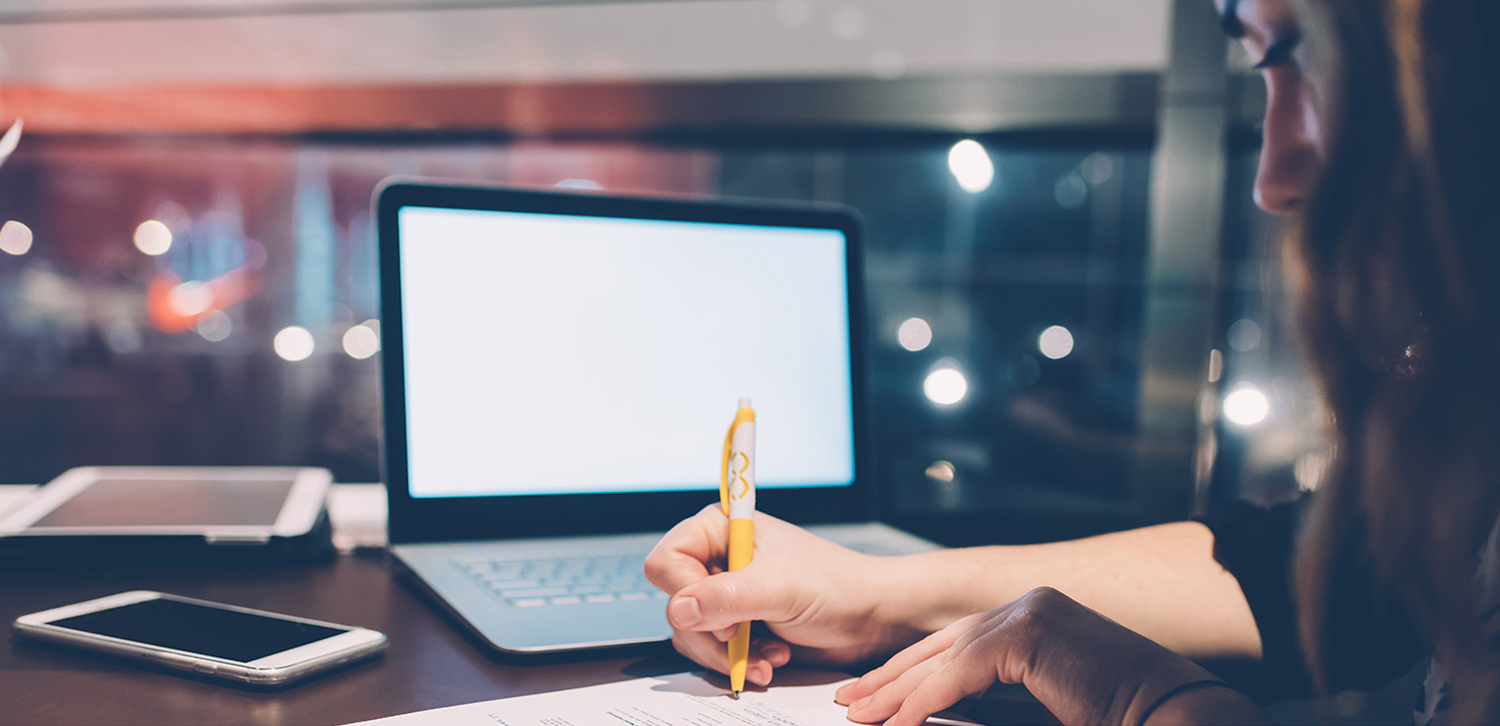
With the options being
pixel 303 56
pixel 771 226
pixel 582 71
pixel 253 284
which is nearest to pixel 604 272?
pixel 771 226

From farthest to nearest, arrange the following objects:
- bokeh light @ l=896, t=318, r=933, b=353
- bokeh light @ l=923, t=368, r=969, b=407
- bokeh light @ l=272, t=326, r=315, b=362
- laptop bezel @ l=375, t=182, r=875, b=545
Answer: bokeh light @ l=272, t=326, r=315, b=362 < bokeh light @ l=896, t=318, r=933, b=353 < bokeh light @ l=923, t=368, r=969, b=407 < laptop bezel @ l=375, t=182, r=875, b=545

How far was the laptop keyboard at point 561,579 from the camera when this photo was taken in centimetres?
60

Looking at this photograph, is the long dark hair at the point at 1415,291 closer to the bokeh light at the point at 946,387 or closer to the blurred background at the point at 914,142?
the blurred background at the point at 914,142

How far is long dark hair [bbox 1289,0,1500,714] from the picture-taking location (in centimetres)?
49

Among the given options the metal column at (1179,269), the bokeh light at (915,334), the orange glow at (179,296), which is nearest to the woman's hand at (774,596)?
the metal column at (1179,269)

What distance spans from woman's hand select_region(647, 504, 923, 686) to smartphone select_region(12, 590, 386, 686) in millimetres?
193

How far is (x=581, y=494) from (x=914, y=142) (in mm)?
1739

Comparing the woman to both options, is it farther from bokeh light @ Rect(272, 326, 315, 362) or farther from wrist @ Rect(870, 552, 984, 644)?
bokeh light @ Rect(272, 326, 315, 362)

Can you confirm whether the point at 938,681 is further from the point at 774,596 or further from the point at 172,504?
the point at 172,504

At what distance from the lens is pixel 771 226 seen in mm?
832

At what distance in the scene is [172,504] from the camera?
0.78m

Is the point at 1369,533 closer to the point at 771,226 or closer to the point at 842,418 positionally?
the point at 842,418

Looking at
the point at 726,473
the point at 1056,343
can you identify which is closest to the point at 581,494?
the point at 726,473

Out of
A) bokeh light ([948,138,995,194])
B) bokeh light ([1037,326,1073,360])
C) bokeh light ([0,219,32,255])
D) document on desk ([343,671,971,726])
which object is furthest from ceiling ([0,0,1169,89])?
document on desk ([343,671,971,726])
